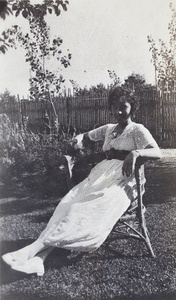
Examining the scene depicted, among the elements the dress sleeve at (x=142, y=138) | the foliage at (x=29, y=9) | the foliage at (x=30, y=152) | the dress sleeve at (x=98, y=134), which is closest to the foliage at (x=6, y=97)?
the foliage at (x=30, y=152)

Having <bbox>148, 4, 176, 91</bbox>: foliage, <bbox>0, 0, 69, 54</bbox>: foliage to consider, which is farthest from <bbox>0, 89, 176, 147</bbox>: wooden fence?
<bbox>0, 0, 69, 54</bbox>: foliage

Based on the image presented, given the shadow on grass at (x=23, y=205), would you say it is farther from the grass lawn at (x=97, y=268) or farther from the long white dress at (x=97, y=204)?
the long white dress at (x=97, y=204)

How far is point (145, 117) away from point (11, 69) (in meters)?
1.95

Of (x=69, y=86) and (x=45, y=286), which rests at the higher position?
(x=69, y=86)

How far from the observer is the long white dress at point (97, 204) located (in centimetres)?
163

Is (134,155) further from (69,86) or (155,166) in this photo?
(155,166)

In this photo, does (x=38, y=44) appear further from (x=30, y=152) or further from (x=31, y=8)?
(x=30, y=152)

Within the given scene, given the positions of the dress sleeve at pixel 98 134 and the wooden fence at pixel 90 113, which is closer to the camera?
the dress sleeve at pixel 98 134

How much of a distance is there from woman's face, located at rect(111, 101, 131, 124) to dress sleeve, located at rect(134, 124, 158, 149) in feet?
0.39

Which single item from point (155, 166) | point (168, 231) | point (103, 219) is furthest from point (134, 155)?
point (155, 166)

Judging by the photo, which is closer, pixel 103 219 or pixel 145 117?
pixel 103 219

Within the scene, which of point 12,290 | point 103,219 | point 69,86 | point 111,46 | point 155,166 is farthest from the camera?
point 155,166

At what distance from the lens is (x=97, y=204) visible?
1.69 m

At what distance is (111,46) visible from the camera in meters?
2.15
